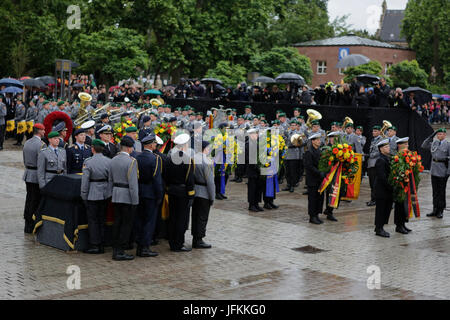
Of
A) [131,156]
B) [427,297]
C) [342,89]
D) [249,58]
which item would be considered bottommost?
[427,297]

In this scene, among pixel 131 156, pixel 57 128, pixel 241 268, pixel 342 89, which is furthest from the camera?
pixel 342 89

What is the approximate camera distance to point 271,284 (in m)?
9.96

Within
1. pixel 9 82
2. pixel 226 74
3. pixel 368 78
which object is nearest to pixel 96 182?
pixel 368 78

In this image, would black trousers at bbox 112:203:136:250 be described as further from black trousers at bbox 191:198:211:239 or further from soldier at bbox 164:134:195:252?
black trousers at bbox 191:198:211:239

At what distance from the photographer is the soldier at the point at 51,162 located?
1238cm

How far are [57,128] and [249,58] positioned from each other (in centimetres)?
3162

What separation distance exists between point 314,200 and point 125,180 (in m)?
5.18

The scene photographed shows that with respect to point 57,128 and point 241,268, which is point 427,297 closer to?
point 241,268

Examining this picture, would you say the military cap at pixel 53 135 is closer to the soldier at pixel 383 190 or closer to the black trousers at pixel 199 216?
the black trousers at pixel 199 216

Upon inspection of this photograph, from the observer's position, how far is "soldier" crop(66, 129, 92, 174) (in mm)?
12914

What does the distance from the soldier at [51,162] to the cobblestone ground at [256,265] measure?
4.08 feet

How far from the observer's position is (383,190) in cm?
1382

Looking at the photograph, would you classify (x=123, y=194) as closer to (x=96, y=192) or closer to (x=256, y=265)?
(x=96, y=192)
